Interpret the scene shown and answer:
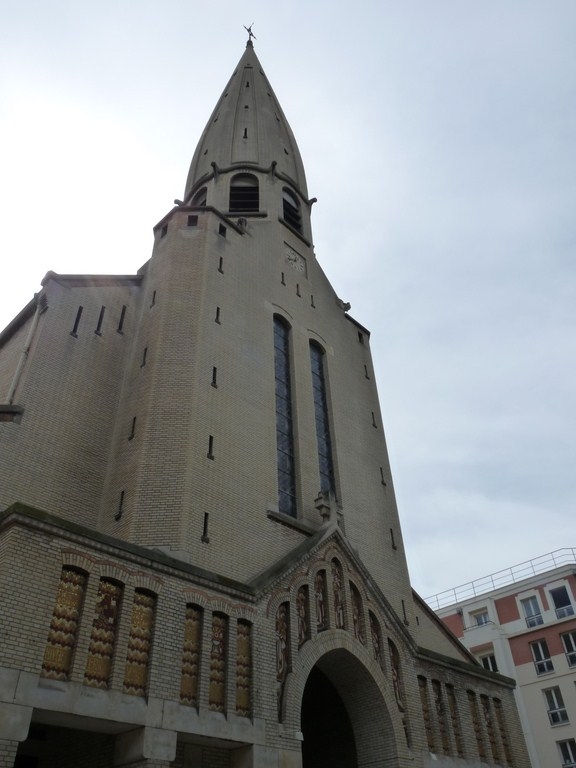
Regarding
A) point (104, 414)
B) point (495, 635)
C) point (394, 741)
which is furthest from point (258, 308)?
point (495, 635)

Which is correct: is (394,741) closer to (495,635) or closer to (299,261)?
(299,261)

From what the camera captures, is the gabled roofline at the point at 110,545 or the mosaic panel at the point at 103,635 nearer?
the mosaic panel at the point at 103,635

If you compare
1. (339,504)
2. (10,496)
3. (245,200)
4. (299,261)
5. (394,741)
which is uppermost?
(245,200)

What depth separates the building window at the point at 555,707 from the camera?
3094 cm

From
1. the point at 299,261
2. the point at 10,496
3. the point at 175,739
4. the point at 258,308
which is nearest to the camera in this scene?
the point at 175,739

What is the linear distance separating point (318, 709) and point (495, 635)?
20796mm

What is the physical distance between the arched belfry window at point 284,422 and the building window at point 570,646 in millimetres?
21265

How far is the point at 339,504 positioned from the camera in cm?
1916

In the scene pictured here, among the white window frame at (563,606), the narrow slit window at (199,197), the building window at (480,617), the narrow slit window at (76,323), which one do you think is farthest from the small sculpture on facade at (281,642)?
the building window at (480,617)

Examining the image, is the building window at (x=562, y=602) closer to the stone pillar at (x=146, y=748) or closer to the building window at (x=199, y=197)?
the building window at (x=199, y=197)

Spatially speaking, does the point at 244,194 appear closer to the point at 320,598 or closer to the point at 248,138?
the point at 248,138

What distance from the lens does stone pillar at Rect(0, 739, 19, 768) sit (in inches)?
341

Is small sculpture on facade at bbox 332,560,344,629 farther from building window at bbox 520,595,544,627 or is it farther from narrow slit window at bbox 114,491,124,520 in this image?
building window at bbox 520,595,544,627

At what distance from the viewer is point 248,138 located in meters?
30.5
